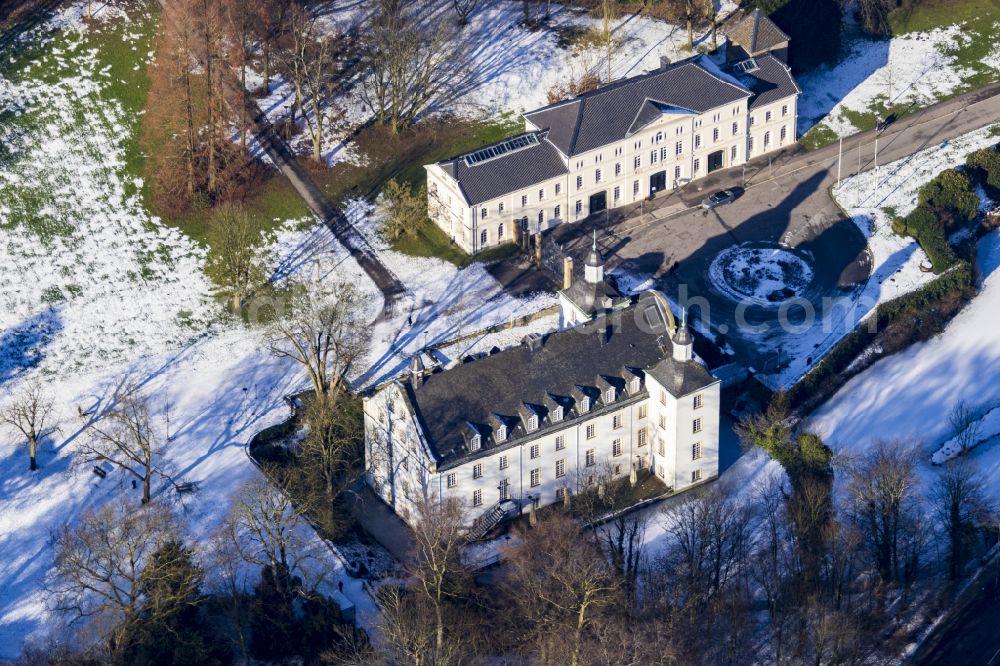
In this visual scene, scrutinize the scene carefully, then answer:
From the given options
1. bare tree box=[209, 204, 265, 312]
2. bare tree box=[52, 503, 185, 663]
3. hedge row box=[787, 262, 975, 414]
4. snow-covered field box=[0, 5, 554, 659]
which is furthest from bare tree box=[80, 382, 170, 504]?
hedge row box=[787, 262, 975, 414]

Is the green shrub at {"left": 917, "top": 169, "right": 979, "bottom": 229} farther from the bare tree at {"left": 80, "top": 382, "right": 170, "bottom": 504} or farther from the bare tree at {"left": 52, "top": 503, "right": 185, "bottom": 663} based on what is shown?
the bare tree at {"left": 52, "top": 503, "right": 185, "bottom": 663}

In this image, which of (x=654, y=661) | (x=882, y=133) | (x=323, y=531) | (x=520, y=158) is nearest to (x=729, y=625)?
(x=654, y=661)

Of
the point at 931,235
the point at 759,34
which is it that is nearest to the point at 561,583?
the point at 931,235

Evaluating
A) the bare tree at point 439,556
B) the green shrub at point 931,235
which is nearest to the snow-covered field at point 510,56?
the green shrub at point 931,235

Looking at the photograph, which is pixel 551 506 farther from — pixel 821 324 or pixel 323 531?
pixel 821 324

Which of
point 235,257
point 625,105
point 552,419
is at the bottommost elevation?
point 552,419

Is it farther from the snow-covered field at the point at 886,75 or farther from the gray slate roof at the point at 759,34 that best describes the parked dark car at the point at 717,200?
the gray slate roof at the point at 759,34

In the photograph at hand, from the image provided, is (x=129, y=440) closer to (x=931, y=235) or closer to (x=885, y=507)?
(x=885, y=507)
